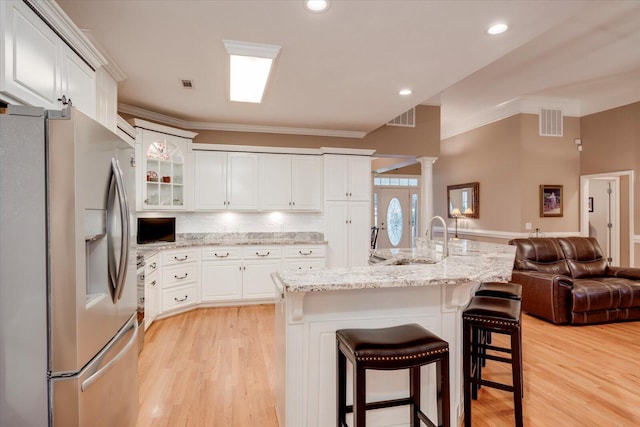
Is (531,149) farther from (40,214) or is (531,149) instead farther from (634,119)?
(40,214)

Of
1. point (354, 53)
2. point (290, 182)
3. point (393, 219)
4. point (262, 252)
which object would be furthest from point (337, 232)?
point (393, 219)

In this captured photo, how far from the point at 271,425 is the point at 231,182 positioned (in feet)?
11.5

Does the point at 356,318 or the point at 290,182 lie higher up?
the point at 290,182

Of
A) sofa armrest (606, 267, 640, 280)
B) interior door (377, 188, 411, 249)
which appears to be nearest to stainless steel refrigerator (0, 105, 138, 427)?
sofa armrest (606, 267, 640, 280)

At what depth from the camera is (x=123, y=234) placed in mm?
1563

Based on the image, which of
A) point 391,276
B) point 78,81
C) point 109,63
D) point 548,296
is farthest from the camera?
point 548,296

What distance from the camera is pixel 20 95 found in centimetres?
147

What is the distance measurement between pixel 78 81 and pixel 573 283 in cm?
520

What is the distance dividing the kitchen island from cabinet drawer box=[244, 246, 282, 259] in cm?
282

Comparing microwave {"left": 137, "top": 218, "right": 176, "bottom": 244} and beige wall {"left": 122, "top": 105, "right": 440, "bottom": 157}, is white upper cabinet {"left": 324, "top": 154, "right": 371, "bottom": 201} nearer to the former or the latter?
beige wall {"left": 122, "top": 105, "right": 440, "bottom": 157}

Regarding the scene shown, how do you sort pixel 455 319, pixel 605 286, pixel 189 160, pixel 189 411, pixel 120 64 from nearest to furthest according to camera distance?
pixel 455 319
pixel 189 411
pixel 120 64
pixel 605 286
pixel 189 160

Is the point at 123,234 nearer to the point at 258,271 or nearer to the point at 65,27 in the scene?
the point at 65,27

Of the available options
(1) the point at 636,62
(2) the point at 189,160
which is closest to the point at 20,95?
(2) the point at 189,160

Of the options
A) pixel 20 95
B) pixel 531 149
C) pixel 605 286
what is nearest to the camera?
pixel 20 95
